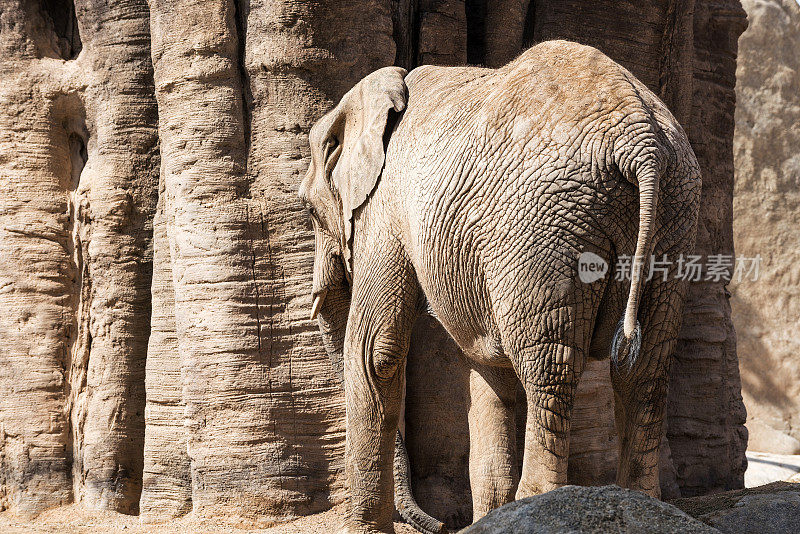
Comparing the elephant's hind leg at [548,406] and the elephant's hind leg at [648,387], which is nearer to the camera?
the elephant's hind leg at [548,406]

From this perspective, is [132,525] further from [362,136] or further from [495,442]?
[362,136]

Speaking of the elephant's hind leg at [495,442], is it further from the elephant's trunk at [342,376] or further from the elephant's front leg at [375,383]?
the elephant's front leg at [375,383]

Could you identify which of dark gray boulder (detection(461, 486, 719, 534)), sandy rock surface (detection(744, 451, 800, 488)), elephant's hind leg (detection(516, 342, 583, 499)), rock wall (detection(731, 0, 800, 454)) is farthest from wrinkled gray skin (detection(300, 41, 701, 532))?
rock wall (detection(731, 0, 800, 454))

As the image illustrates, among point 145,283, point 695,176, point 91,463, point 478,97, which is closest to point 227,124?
point 145,283

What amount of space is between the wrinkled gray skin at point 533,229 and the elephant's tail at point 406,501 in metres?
0.49

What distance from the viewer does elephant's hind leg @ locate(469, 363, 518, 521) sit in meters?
4.48

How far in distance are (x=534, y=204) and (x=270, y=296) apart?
2.53 meters

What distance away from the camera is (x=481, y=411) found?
15.1 ft

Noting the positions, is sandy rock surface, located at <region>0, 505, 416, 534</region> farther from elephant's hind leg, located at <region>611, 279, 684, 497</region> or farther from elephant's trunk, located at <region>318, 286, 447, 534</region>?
elephant's hind leg, located at <region>611, 279, 684, 497</region>

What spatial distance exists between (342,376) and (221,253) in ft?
3.82

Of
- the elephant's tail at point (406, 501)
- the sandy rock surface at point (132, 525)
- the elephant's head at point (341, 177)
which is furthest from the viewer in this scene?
the sandy rock surface at point (132, 525)

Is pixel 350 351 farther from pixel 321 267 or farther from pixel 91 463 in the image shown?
pixel 91 463

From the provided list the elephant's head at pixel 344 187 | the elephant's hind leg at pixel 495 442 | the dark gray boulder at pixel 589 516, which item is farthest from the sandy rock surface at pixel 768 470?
the dark gray boulder at pixel 589 516

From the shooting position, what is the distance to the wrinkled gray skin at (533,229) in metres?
3.16
